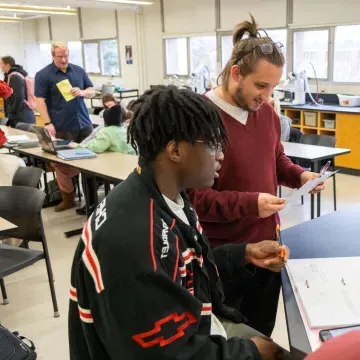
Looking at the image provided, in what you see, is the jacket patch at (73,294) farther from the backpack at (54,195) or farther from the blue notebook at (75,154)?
the backpack at (54,195)

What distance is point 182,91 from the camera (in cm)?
112

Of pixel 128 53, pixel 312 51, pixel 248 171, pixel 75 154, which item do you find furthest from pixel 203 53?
pixel 248 171

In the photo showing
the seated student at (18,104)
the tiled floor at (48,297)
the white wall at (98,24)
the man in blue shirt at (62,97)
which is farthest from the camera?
the white wall at (98,24)

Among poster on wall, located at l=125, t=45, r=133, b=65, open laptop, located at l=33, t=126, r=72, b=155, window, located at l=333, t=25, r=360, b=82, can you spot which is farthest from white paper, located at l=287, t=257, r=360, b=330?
poster on wall, located at l=125, t=45, r=133, b=65

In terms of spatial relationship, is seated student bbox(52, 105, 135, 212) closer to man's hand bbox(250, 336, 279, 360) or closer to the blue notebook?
the blue notebook

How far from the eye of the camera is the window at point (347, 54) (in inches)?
240

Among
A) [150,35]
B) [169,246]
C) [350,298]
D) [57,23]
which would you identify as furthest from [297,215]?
[57,23]

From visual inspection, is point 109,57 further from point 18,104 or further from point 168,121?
point 168,121

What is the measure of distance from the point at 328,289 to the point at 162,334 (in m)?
0.53

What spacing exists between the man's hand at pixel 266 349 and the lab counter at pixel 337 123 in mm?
4703

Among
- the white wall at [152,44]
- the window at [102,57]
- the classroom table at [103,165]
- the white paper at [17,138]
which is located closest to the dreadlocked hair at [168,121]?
the classroom table at [103,165]

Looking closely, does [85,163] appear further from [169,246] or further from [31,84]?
[31,84]

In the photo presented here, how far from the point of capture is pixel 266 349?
1.12m

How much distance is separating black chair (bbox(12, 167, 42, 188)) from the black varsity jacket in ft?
7.19
